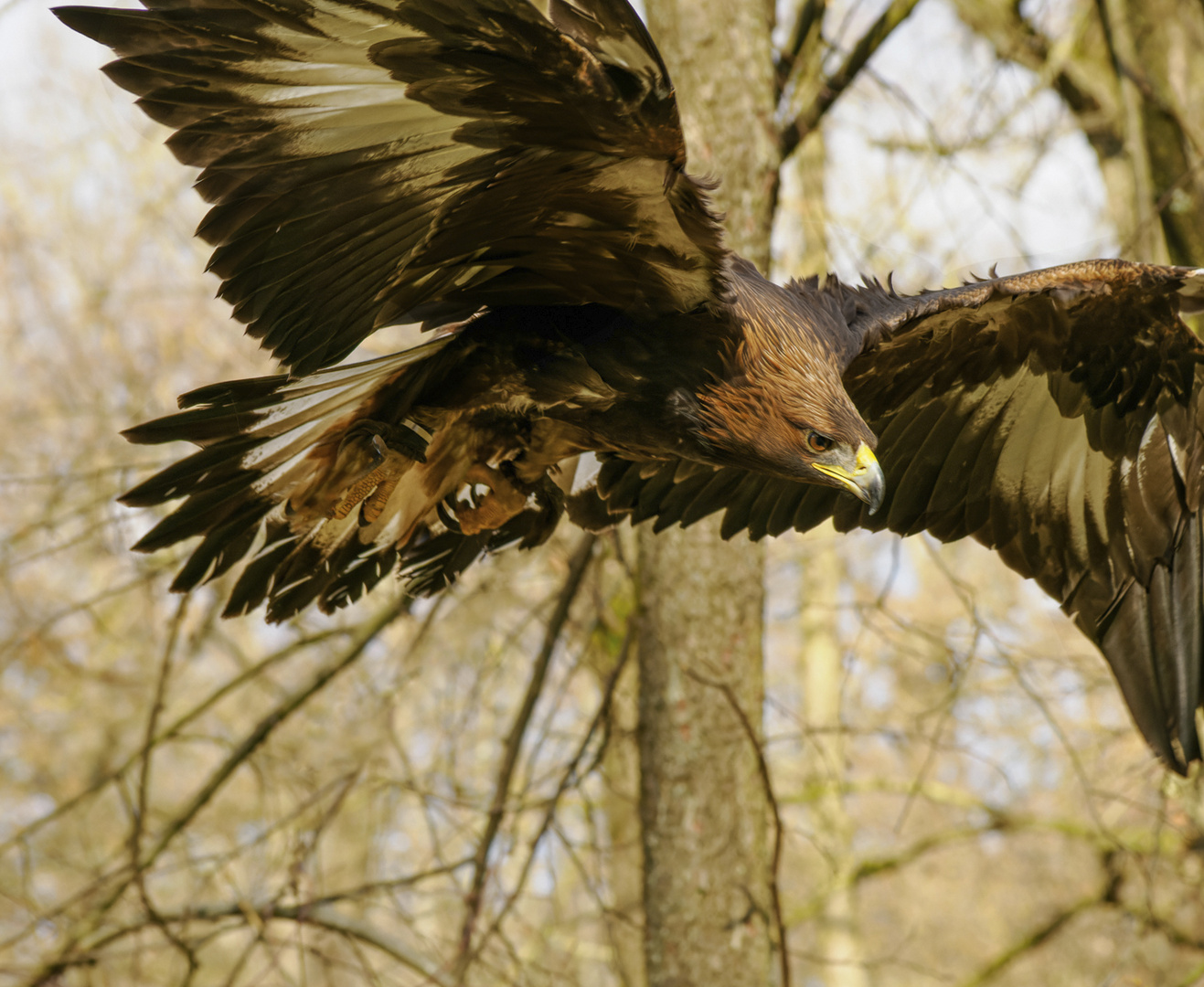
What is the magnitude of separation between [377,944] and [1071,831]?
466cm

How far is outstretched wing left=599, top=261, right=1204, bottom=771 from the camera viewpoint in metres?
3.90

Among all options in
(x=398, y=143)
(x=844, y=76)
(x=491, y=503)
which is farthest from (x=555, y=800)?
(x=844, y=76)

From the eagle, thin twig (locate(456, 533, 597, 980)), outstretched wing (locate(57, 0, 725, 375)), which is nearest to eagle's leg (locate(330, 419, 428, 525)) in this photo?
the eagle

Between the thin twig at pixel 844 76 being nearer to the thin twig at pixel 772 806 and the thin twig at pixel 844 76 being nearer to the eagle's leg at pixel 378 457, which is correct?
the eagle's leg at pixel 378 457

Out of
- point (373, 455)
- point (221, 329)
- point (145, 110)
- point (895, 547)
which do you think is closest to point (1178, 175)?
point (895, 547)

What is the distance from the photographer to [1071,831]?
692cm

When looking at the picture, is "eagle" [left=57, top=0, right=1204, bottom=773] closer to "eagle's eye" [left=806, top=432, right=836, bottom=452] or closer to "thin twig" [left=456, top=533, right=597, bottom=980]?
"eagle's eye" [left=806, top=432, right=836, bottom=452]

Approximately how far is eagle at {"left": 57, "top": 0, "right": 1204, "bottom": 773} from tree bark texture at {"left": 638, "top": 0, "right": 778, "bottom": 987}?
0.23m

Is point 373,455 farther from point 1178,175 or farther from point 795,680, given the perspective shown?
point 795,680

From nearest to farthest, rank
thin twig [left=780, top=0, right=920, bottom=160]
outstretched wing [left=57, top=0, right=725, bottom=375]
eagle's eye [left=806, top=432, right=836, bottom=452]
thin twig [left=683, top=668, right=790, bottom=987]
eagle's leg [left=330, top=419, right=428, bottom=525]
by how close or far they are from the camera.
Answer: outstretched wing [left=57, top=0, right=725, bottom=375] < eagle's eye [left=806, top=432, right=836, bottom=452] < thin twig [left=683, top=668, right=790, bottom=987] < eagle's leg [left=330, top=419, right=428, bottom=525] < thin twig [left=780, top=0, right=920, bottom=160]

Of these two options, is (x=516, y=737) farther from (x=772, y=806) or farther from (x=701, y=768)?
(x=772, y=806)

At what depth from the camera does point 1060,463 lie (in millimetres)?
4371

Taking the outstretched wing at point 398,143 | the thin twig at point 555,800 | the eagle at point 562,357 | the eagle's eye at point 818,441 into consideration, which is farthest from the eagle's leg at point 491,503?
the eagle's eye at point 818,441

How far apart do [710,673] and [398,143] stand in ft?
6.47
